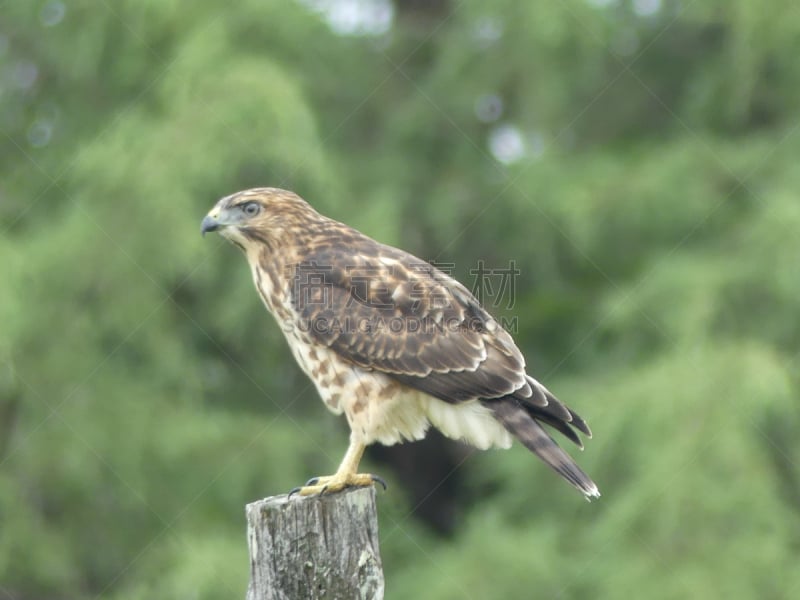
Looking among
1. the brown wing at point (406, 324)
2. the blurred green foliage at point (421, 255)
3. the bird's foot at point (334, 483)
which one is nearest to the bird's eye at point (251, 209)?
the brown wing at point (406, 324)

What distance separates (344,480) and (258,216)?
1.18 metres

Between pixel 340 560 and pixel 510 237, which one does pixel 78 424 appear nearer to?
pixel 510 237

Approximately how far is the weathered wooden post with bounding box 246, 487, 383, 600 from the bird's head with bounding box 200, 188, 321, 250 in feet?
4.82

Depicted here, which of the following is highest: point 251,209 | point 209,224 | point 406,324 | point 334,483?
point 406,324

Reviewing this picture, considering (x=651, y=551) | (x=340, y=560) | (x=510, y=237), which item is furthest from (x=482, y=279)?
(x=340, y=560)

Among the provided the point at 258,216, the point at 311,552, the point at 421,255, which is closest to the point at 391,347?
the point at 258,216

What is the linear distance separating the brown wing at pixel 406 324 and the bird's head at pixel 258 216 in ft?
0.62

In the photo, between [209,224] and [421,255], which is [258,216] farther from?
[421,255]

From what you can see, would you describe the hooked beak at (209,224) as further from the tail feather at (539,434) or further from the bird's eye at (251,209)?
the tail feather at (539,434)

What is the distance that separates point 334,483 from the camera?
3.90 meters

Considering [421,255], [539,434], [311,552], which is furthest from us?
[421,255]

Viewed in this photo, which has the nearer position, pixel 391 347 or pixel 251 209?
pixel 391 347

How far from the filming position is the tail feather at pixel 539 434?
12.6ft

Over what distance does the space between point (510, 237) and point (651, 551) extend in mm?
2151
